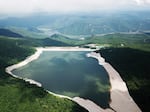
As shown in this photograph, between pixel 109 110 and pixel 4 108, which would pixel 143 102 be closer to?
pixel 109 110

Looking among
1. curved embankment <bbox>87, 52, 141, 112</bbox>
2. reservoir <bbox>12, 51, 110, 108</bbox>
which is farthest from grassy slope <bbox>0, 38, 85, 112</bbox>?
Answer: reservoir <bbox>12, 51, 110, 108</bbox>

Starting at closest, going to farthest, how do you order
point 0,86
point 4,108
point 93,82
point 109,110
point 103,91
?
point 4,108, point 109,110, point 0,86, point 103,91, point 93,82

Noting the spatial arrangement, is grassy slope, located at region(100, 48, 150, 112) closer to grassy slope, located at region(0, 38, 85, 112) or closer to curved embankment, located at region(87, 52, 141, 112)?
curved embankment, located at region(87, 52, 141, 112)

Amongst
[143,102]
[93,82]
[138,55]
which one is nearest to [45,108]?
[143,102]

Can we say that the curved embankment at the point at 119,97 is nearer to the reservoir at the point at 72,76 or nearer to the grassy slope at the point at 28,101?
the reservoir at the point at 72,76

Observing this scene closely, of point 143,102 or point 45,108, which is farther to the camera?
point 143,102

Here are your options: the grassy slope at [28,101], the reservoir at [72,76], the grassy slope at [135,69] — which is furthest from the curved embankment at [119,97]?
the grassy slope at [28,101]
